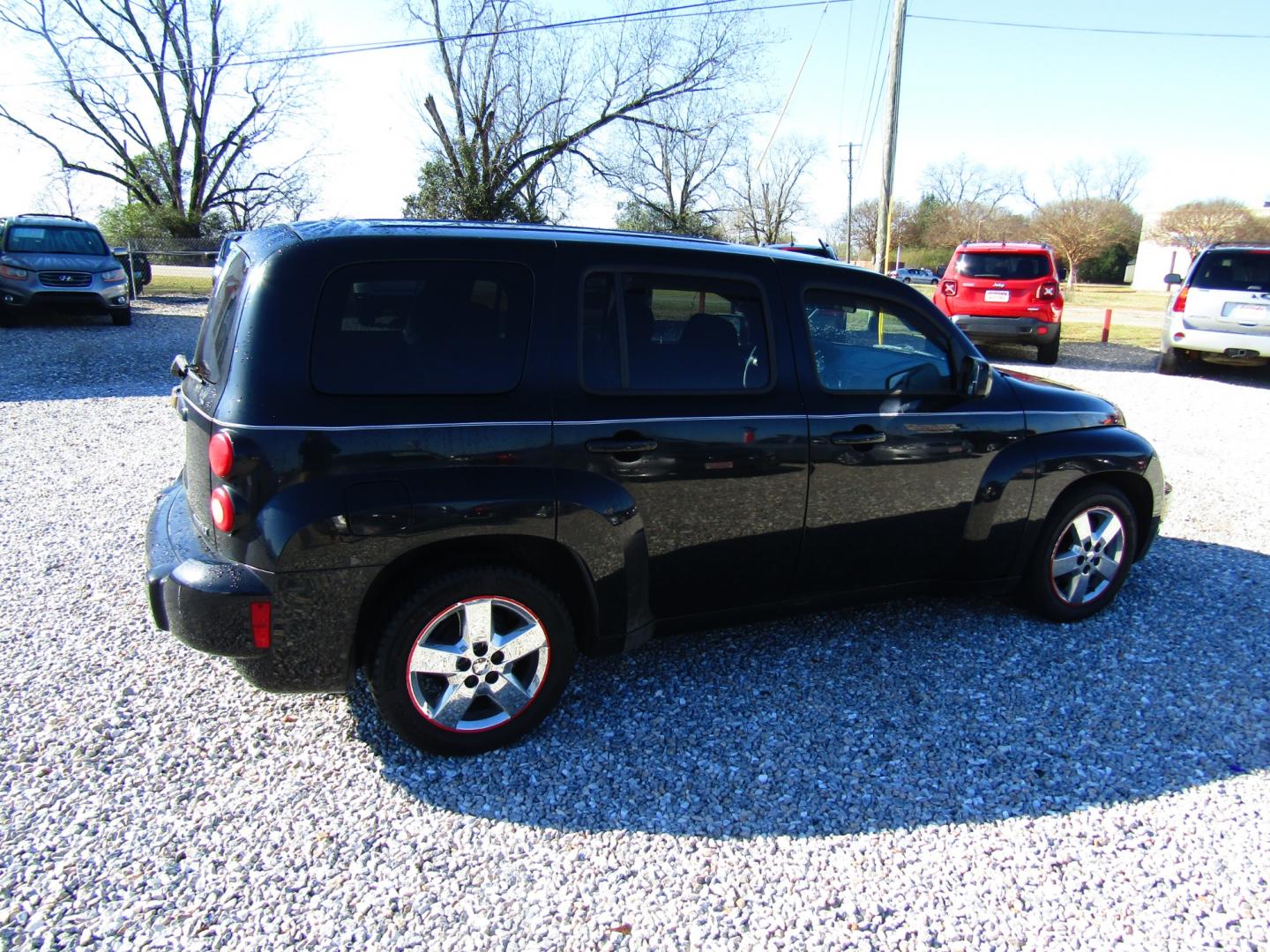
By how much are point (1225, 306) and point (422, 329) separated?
510 inches

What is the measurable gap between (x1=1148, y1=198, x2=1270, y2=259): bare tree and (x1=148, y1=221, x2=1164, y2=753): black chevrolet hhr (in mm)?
52902

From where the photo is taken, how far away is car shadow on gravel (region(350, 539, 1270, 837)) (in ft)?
9.60

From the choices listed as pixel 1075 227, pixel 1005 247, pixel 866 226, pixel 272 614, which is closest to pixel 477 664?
pixel 272 614

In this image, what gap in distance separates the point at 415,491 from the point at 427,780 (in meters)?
1.04

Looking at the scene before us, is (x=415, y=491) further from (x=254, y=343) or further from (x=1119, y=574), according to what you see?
(x=1119, y=574)

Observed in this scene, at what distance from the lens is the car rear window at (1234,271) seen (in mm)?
11922

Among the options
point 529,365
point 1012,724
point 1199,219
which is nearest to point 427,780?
point 529,365

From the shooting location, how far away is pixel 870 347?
3.86 metres

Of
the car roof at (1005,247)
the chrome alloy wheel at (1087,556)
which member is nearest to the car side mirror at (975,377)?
the chrome alloy wheel at (1087,556)

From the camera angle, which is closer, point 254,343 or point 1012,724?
point 254,343

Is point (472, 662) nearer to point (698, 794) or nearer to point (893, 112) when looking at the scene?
point (698, 794)

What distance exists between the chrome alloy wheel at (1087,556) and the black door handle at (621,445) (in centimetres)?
227

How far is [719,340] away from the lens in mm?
3428

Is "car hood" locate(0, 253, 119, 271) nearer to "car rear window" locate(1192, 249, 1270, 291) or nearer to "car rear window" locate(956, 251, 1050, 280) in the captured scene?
"car rear window" locate(956, 251, 1050, 280)
